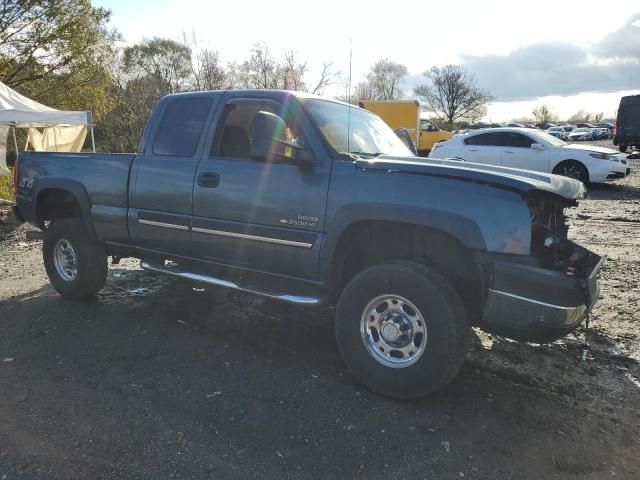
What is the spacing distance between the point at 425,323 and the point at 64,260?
4.12 m

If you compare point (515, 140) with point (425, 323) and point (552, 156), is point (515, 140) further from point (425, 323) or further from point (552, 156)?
point (425, 323)

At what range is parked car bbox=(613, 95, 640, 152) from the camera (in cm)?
2362

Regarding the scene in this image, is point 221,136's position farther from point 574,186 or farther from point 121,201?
point 574,186

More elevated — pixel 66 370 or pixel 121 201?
pixel 121 201

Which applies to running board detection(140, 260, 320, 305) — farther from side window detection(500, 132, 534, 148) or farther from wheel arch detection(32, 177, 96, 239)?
side window detection(500, 132, 534, 148)

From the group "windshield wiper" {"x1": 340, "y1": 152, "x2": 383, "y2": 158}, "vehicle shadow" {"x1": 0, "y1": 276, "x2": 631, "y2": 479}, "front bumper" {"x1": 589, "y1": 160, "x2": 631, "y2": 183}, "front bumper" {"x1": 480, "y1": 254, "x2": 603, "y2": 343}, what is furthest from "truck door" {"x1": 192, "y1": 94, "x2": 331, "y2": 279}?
"front bumper" {"x1": 589, "y1": 160, "x2": 631, "y2": 183}

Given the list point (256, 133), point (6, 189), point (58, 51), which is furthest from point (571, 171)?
point (58, 51)

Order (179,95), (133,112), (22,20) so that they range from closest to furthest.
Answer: (179,95) → (22,20) → (133,112)

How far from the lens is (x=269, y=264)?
157 inches

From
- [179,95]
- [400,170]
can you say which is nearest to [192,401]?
[400,170]

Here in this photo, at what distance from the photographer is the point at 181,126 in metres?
4.64

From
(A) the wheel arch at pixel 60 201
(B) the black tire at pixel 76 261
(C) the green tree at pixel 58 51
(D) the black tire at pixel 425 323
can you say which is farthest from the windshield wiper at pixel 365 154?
(C) the green tree at pixel 58 51

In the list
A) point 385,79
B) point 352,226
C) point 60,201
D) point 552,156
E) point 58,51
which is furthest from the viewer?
point 385,79

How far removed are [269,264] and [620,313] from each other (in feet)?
11.3
